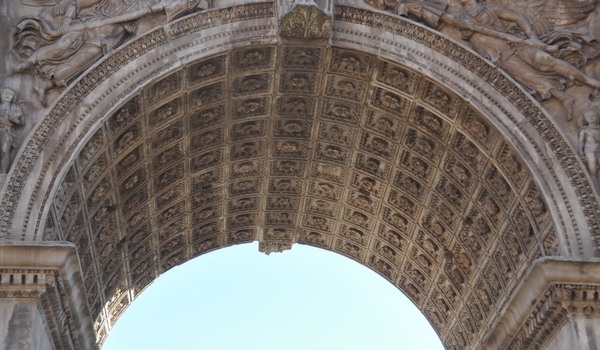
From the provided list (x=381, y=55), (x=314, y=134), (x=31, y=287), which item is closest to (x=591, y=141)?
(x=381, y=55)

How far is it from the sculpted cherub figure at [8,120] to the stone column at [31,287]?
1.84 metres

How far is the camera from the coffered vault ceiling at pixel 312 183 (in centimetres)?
2005

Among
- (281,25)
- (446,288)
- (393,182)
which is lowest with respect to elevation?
(446,288)

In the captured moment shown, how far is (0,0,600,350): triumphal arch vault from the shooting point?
18.1 m

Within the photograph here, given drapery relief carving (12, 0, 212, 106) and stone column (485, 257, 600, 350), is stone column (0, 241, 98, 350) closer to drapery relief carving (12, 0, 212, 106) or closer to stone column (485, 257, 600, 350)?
drapery relief carving (12, 0, 212, 106)

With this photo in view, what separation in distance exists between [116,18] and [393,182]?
7.01 meters

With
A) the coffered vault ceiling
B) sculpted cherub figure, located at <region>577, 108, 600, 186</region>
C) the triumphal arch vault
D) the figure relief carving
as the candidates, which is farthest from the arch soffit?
the figure relief carving

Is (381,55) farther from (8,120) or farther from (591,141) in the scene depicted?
(8,120)

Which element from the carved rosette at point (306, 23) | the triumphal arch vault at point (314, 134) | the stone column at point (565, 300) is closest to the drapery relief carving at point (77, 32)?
the triumphal arch vault at point (314, 134)

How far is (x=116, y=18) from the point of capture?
19.8 metres

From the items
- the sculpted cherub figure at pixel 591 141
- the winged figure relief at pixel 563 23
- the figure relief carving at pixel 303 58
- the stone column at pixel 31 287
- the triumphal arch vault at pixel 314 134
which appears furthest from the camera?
the figure relief carving at pixel 303 58

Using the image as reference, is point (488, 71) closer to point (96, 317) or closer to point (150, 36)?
point (150, 36)

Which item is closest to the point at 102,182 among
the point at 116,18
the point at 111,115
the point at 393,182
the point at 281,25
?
the point at 111,115

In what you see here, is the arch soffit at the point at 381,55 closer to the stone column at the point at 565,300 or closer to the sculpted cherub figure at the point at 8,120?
the sculpted cherub figure at the point at 8,120
